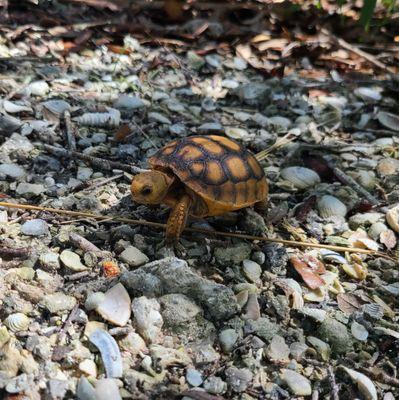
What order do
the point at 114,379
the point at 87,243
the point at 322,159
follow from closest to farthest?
1. the point at 114,379
2. the point at 87,243
3. the point at 322,159

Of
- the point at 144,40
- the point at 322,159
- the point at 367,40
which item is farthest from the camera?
the point at 367,40

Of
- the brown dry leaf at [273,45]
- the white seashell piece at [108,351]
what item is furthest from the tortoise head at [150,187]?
the brown dry leaf at [273,45]

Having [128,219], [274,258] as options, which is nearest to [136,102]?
[128,219]

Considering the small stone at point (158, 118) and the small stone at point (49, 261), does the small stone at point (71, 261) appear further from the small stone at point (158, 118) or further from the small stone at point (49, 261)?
the small stone at point (158, 118)

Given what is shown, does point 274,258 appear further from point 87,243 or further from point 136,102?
point 136,102

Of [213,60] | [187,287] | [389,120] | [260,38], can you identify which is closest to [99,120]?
[213,60]

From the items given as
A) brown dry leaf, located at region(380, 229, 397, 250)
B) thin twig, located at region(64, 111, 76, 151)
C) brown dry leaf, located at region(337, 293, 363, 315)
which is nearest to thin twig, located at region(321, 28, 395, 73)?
brown dry leaf, located at region(380, 229, 397, 250)

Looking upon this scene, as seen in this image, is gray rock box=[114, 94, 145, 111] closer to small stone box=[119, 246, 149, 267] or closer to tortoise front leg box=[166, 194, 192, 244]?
tortoise front leg box=[166, 194, 192, 244]
